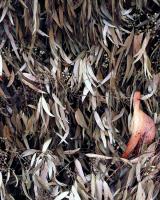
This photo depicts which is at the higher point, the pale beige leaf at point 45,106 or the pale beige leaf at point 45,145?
the pale beige leaf at point 45,106

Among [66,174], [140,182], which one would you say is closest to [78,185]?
[66,174]

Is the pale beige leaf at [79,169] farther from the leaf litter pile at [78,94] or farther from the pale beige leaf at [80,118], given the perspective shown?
the pale beige leaf at [80,118]

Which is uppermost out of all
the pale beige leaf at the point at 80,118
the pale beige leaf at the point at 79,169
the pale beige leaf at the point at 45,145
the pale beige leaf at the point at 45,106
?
the pale beige leaf at the point at 45,106

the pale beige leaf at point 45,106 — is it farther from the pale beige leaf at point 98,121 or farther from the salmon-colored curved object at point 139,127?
the salmon-colored curved object at point 139,127

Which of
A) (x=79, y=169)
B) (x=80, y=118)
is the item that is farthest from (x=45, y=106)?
(x=79, y=169)

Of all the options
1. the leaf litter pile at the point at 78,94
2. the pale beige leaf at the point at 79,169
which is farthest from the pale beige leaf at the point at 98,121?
the pale beige leaf at the point at 79,169

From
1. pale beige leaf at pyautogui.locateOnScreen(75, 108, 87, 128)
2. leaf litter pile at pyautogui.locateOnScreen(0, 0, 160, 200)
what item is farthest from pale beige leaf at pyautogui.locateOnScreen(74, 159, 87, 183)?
pale beige leaf at pyautogui.locateOnScreen(75, 108, 87, 128)

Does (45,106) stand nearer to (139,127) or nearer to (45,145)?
(45,145)

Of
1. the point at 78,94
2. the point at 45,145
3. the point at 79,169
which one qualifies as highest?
the point at 78,94
